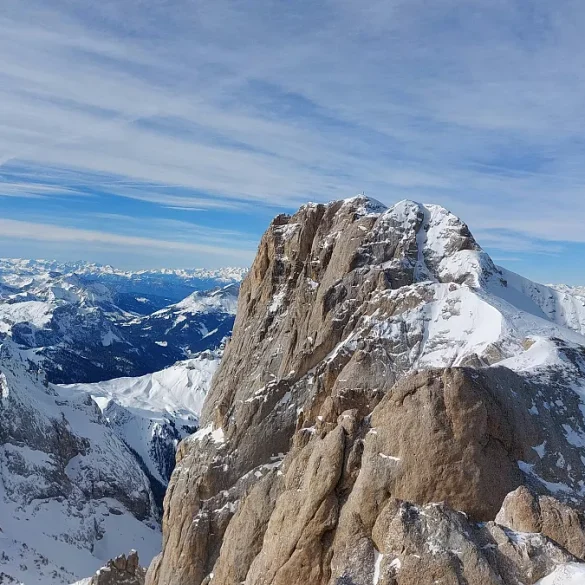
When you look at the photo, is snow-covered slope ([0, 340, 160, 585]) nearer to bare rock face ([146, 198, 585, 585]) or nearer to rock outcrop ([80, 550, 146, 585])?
rock outcrop ([80, 550, 146, 585])

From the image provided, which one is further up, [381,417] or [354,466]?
[381,417]

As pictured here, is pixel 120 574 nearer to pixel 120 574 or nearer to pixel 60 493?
pixel 120 574

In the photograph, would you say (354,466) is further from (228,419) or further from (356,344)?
(228,419)

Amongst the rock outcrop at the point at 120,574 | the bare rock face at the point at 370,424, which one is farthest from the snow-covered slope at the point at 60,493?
the bare rock face at the point at 370,424

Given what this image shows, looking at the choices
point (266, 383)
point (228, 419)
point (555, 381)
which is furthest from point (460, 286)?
point (228, 419)

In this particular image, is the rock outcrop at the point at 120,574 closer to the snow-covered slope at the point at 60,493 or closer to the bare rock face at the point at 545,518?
the snow-covered slope at the point at 60,493

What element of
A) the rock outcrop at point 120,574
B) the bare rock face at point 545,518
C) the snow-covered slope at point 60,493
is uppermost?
the bare rock face at point 545,518
